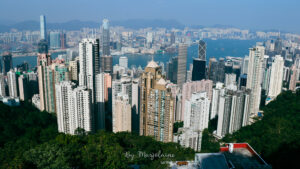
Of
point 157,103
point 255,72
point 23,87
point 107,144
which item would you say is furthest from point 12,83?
point 255,72

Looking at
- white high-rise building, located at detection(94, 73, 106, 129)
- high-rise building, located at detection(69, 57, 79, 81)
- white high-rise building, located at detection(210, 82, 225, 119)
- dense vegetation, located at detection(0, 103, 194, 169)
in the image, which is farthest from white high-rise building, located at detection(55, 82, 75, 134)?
white high-rise building, located at detection(210, 82, 225, 119)

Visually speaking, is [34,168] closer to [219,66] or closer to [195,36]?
[219,66]

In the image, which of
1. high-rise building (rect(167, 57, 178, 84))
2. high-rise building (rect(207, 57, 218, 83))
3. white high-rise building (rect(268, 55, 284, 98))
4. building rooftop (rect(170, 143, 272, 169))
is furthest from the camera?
high-rise building (rect(207, 57, 218, 83))

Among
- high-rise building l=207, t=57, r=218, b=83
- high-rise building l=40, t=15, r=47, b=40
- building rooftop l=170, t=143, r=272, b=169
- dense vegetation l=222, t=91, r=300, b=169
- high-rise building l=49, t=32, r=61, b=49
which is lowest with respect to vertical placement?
dense vegetation l=222, t=91, r=300, b=169

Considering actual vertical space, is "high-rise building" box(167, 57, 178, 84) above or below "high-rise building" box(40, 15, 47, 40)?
below

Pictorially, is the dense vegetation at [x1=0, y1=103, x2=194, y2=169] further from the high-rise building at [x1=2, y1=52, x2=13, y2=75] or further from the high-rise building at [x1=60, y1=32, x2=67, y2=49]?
the high-rise building at [x1=60, y1=32, x2=67, y2=49]

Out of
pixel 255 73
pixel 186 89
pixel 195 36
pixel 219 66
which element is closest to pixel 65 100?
pixel 186 89
